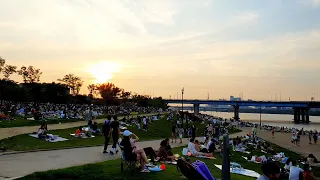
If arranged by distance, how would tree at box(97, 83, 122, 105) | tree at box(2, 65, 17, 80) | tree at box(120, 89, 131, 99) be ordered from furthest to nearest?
tree at box(120, 89, 131, 99)
tree at box(97, 83, 122, 105)
tree at box(2, 65, 17, 80)

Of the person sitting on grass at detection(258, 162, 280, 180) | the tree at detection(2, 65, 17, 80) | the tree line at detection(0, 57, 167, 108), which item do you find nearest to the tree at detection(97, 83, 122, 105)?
the tree line at detection(0, 57, 167, 108)

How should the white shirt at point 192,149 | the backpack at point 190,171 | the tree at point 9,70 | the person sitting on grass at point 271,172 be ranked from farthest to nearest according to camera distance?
the tree at point 9,70, the white shirt at point 192,149, the backpack at point 190,171, the person sitting on grass at point 271,172

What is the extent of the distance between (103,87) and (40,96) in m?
23.1

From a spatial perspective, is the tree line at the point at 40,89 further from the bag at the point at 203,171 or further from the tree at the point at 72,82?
the bag at the point at 203,171

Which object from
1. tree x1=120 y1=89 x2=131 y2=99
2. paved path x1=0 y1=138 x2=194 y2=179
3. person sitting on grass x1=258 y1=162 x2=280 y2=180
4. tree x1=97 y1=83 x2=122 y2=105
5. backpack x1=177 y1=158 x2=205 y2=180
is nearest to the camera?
person sitting on grass x1=258 y1=162 x2=280 y2=180

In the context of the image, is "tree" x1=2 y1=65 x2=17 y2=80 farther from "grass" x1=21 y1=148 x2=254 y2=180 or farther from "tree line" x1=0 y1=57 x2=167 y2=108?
"grass" x1=21 y1=148 x2=254 y2=180

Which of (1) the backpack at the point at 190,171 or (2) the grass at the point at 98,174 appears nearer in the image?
(1) the backpack at the point at 190,171

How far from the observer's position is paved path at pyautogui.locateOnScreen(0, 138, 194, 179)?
1072 centimetres

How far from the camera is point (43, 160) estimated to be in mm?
13055

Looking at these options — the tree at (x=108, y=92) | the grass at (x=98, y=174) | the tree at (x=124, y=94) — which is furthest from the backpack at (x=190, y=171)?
the tree at (x=124, y=94)

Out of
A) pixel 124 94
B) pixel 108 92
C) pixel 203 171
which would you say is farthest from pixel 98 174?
pixel 124 94

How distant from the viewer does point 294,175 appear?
10469mm

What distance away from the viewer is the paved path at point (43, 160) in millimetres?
10716

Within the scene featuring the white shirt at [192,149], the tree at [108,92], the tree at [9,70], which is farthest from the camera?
the tree at [108,92]
